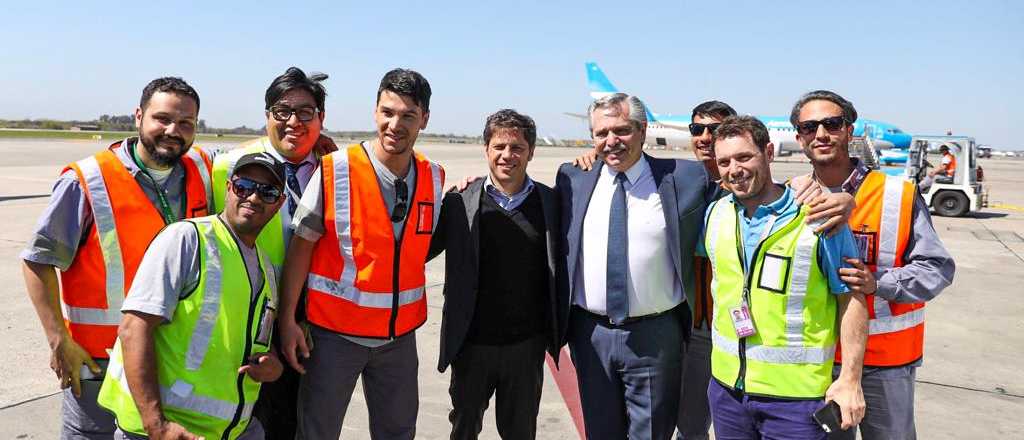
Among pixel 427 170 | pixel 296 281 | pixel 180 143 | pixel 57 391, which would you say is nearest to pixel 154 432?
pixel 296 281

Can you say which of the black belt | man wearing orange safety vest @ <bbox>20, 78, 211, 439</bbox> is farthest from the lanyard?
the black belt

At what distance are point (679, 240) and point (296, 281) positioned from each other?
1757 mm

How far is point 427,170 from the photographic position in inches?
121

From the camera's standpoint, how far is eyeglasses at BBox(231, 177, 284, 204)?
2213 mm

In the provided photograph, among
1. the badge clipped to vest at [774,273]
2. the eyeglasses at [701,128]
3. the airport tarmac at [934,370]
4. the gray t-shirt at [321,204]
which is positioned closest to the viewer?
the badge clipped to vest at [774,273]

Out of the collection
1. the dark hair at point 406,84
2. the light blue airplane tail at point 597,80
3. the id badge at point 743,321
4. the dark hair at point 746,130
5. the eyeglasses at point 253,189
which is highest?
the light blue airplane tail at point 597,80

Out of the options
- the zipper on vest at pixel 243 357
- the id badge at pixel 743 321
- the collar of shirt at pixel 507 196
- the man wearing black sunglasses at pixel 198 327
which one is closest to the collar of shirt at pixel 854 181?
the id badge at pixel 743 321

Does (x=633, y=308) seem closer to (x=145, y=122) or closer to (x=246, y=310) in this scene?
(x=246, y=310)

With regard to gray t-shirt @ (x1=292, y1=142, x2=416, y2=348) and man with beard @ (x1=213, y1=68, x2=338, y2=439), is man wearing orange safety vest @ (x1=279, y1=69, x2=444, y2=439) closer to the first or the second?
gray t-shirt @ (x1=292, y1=142, x2=416, y2=348)

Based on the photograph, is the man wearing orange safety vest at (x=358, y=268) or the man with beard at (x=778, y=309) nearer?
the man with beard at (x=778, y=309)

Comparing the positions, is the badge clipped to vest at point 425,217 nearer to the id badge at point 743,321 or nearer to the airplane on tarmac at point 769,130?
the id badge at point 743,321

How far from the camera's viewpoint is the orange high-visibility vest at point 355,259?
9.29ft

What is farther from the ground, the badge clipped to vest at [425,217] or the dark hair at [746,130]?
the dark hair at [746,130]

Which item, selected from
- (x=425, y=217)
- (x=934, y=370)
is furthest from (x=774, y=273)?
(x=934, y=370)
